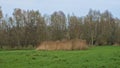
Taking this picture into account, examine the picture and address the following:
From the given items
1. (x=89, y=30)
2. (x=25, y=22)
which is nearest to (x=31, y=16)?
(x=25, y=22)

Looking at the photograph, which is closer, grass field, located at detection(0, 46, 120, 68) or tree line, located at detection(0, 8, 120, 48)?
grass field, located at detection(0, 46, 120, 68)

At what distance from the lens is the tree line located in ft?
273

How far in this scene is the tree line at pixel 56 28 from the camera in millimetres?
83062

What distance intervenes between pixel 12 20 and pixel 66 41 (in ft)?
146

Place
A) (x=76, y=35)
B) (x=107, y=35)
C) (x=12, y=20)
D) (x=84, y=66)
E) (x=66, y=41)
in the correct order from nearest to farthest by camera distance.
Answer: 1. (x=84, y=66)
2. (x=66, y=41)
3. (x=12, y=20)
4. (x=76, y=35)
5. (x=107, y=35)

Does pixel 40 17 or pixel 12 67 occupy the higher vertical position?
pixel 40 17

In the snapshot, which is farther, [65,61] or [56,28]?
[56,28]

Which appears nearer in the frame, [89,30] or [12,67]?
[12,67]

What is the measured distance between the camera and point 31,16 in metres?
88.6

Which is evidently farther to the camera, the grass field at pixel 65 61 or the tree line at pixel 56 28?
the tree line at pixel 56 28

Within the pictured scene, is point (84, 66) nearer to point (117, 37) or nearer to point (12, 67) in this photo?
point (12, 67)

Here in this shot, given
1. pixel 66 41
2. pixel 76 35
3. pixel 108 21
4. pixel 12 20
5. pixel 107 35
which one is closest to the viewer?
pixel 66 41

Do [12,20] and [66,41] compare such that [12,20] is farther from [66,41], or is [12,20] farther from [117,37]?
[66,41]

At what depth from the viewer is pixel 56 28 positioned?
328 ft
